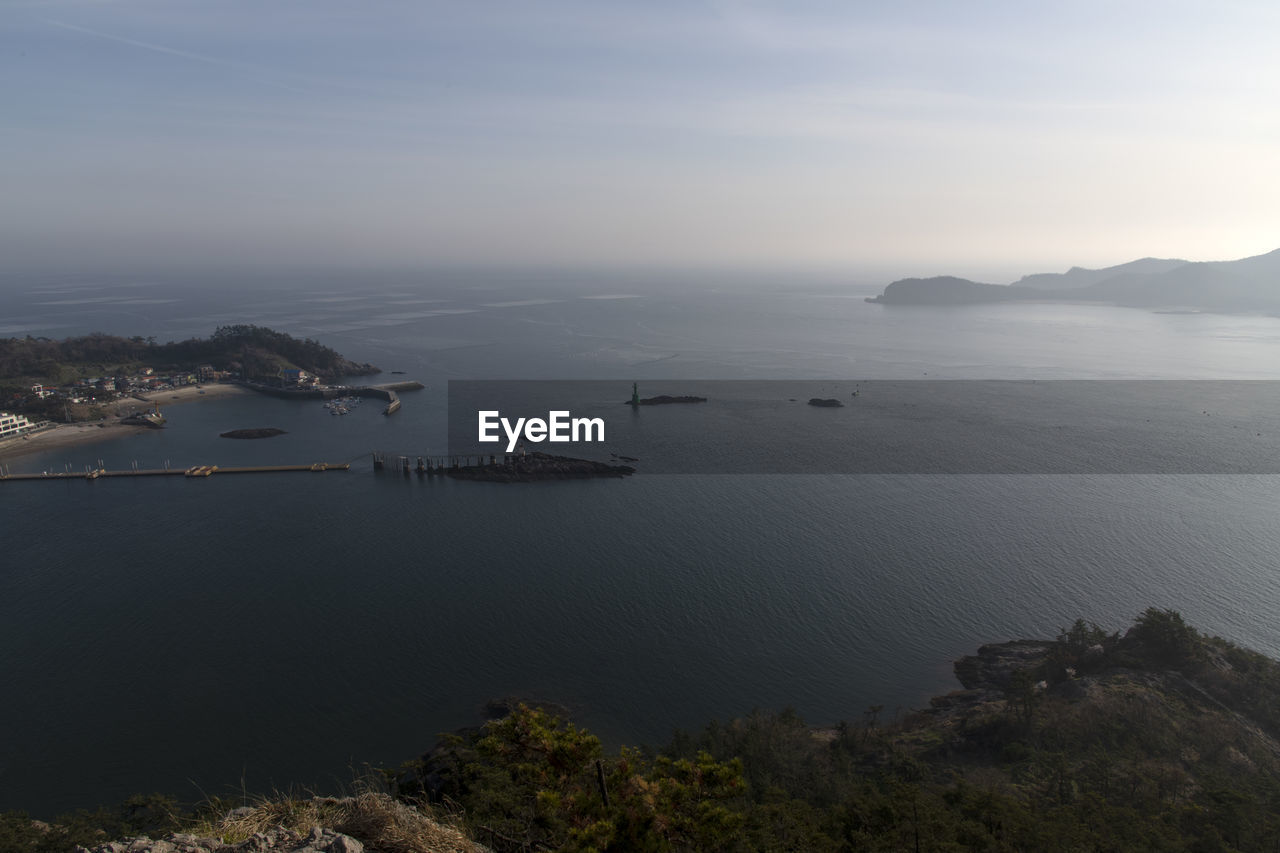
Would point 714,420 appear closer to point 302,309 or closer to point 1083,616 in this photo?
point 1083,616

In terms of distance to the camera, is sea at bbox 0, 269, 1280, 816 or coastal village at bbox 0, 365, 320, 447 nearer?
sea at bbox 0, 269, 1280, 816

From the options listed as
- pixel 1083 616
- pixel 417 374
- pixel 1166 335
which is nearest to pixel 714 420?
pixel 1083 616

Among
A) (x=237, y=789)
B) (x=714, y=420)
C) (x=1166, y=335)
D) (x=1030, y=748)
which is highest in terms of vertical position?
(x=1166, y=335)

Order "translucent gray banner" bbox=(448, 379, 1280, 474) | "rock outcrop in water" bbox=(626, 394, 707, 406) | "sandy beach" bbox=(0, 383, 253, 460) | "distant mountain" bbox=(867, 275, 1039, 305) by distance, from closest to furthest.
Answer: "translucent gray banner" bbox=(448, 379, 1280, 474) < "sandy beach" bbox=(0, 383, 253, 460) < "rock outcrop in water" bbox=(626, 394, 707, 406) < "distant mountain" bbox=(867, 275, 1039, 305)

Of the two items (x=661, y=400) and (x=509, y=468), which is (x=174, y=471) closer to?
(x=509, y=468)

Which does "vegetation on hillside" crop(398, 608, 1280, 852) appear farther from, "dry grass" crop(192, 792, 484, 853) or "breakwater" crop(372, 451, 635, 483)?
"breakwater" crop(372, 451, 635, 483)

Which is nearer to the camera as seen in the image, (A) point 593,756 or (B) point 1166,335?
(A) point 593,756

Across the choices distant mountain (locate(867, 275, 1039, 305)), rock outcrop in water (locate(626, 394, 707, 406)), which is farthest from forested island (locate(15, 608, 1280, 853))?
distant mountain (locate(867, 275, 1039, 305))
